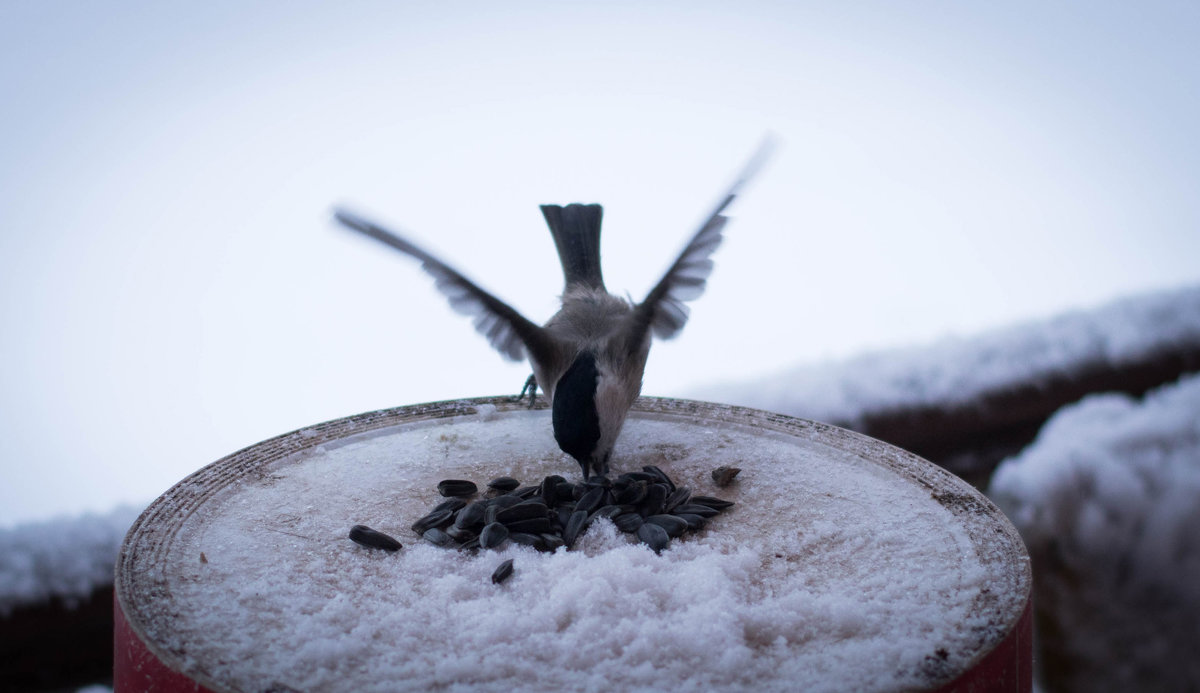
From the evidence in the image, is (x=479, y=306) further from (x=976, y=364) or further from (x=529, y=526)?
(x=976, y=364)

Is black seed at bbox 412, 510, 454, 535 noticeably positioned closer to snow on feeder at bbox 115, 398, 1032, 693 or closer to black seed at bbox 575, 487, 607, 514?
snow on feeder at bbox 115, 398, 1032, 693

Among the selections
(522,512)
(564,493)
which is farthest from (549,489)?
(522,512)

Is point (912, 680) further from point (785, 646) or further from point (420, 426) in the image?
point (420, 426)

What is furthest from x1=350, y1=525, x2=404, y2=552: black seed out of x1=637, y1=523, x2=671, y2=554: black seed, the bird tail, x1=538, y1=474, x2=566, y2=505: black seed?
the bird tail

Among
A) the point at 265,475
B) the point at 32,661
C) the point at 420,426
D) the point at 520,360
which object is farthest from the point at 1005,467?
the point at 32,661

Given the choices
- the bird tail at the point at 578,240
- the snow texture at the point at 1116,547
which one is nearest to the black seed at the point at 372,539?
the bird tail at the point at 578,240

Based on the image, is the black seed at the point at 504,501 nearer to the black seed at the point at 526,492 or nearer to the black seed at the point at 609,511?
the black seed at the point at 526,492
